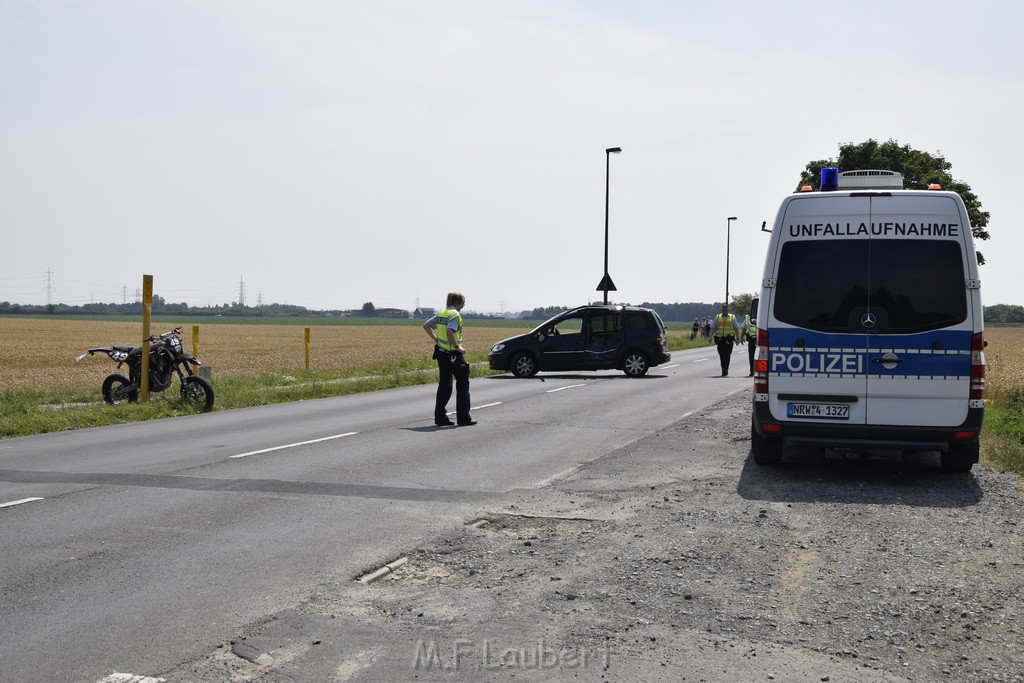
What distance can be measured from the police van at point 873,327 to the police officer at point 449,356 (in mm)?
5479

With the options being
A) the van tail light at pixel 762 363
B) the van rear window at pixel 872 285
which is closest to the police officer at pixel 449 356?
the van tail light at pixel 762 363

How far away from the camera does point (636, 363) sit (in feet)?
88.4

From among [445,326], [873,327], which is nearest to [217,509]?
[873,327]

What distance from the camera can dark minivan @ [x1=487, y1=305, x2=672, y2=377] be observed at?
26.9 metres

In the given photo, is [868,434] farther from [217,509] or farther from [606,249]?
[606,249]

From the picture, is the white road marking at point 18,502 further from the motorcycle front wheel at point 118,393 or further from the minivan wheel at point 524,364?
the minivan wheel at point 524,364

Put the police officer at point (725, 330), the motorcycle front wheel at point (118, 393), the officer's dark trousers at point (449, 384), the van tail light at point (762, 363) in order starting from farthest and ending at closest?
1. the police officer at point (725, 330)
2. the motorcycle front wheel at point (118, 393)
3. the officer's dark trousers at point (449, 384)
4. the van tail light at point (762, 363)

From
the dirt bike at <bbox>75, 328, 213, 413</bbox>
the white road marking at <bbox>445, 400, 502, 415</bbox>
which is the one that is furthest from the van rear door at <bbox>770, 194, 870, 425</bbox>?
the dirt bike at <bbox>75, 328, 213, 413</bbox>

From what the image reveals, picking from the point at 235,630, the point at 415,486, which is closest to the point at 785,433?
the point at 415,486

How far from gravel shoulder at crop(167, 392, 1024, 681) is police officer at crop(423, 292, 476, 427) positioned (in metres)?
5.71

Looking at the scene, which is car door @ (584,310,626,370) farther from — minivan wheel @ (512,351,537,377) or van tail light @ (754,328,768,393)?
van tail light @ (754,328,768,393)

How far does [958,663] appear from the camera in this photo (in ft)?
15.6

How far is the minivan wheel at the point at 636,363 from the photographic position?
26875mm

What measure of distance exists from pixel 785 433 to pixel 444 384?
5.92 m
